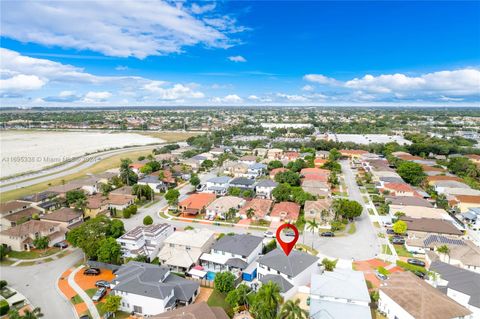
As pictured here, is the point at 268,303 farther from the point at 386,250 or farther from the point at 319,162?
the point at 319,162

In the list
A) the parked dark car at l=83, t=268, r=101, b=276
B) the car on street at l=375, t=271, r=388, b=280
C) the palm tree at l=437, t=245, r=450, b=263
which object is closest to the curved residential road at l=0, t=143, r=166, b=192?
the parked dark car at l=83, t=268, r=101, b=276

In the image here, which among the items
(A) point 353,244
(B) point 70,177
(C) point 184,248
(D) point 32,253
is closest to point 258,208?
(A) point 353,244

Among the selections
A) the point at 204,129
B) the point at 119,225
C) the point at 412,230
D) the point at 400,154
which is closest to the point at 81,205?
the point at 119,225

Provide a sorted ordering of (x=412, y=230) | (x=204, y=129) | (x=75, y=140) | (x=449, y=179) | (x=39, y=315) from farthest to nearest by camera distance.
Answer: (x=204, y=129)
(x=75, y=140)
(x=449, y=179)
(x=412, y=230)
(x=39, y=315)

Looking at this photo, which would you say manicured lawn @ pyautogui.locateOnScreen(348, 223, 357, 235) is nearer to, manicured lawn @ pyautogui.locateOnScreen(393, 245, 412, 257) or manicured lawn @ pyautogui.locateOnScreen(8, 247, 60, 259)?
manicured lawn @ pyautogui.locateOnScreen(393, 245, 412, 257)

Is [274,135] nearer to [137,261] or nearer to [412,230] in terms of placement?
[412,230]

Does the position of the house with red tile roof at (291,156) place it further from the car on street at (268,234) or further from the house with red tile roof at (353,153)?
the car on street at (268,234)

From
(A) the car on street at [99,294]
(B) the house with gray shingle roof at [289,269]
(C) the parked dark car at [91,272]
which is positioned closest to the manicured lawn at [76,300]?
(A) the car on street at [99,294]
